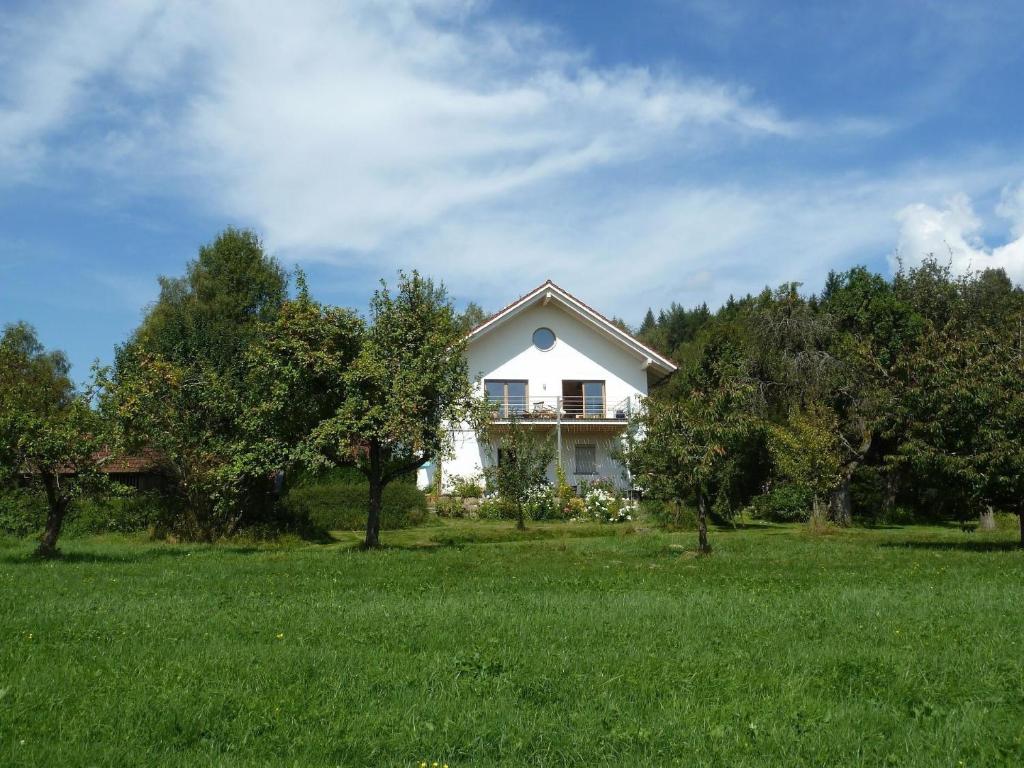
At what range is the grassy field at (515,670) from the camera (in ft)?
21.6

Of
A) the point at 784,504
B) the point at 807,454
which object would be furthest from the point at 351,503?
the point at 784,504

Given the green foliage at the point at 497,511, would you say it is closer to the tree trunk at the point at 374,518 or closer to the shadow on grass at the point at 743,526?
the shadow on grass at the point at 743,526

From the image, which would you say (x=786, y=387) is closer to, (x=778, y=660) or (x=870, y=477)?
(x=870, y=477)

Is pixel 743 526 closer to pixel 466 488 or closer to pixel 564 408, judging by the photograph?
pixel 466 488

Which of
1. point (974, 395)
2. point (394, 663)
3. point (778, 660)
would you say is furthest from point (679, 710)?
point (974, 395)

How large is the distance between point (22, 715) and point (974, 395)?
20873 mm

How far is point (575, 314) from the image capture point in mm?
44938

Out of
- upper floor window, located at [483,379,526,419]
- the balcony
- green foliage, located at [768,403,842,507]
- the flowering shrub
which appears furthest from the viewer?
upper floor window, located at [483,379,526,419]

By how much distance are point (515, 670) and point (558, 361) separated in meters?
37.0

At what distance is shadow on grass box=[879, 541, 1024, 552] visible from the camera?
2247 centimetres

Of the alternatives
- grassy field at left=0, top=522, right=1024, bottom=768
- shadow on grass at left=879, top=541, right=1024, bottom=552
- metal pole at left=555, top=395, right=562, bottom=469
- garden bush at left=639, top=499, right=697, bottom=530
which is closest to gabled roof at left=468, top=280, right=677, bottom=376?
metal pole at left=555, top=395, right=562, bottom=469

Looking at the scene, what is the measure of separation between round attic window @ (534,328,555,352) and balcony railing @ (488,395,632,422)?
246 centimetres

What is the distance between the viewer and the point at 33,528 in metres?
29.9

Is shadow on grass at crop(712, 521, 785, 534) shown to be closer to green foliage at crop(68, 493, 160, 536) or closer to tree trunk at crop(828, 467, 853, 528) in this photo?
tree trunk at crop(828, 467, 853, 528)
